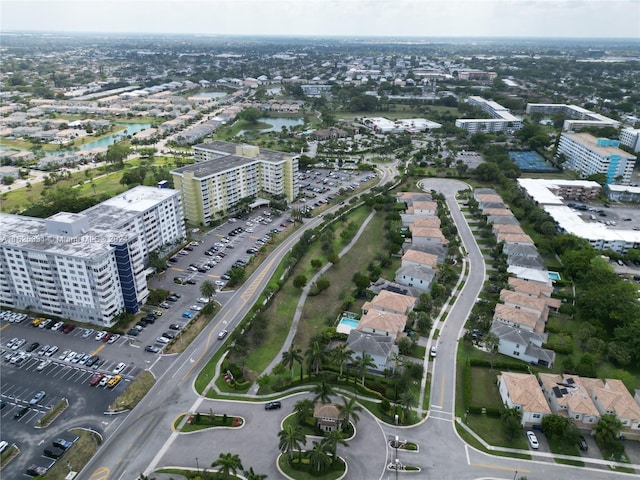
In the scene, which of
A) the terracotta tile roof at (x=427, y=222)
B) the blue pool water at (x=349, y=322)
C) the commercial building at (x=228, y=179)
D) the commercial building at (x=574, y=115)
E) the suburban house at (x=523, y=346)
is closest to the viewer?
the suburban house at (x=523, y=346)

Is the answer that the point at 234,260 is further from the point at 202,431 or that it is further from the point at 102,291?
the point at 202,431

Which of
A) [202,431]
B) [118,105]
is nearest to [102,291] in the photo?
[202,431]

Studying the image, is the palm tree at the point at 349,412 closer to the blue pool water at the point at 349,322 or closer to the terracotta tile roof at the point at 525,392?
the blue pool water at the point at 349,322

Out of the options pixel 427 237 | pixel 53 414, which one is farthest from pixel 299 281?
pixel 53 414

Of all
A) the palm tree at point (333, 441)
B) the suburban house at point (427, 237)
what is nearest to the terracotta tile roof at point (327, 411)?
the palm tree at point (333, 441)

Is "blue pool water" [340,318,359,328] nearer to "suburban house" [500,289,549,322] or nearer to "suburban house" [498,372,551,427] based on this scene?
"suburban house" [498,372,551,427]
